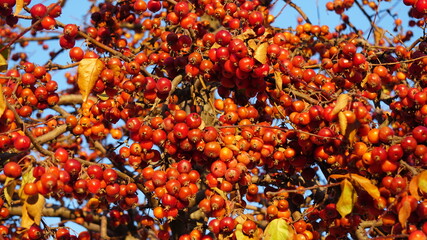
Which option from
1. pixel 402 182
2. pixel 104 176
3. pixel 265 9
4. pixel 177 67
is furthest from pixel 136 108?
pixel 265 9

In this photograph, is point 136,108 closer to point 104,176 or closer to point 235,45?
point 104,176

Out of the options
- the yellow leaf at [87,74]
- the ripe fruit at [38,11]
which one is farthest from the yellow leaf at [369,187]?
the ripe fruit at [38,11]

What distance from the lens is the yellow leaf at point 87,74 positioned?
328 cm

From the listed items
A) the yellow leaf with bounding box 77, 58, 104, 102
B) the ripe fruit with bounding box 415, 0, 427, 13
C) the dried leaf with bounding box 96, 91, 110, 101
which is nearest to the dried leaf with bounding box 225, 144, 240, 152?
the yellow leaf with bounding box 77, 58, 104, 102

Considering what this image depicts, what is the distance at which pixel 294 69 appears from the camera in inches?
148

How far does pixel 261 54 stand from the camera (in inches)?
125

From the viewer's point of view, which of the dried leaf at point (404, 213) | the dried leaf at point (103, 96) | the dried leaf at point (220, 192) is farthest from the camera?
the dried leaf at point (103, 96)

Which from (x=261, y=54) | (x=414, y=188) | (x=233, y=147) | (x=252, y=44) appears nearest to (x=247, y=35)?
(x=252, y=44)

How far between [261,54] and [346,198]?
1.10 meters

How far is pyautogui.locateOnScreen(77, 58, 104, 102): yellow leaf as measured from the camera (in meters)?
3.28

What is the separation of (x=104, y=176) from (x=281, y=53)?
63.3 inches

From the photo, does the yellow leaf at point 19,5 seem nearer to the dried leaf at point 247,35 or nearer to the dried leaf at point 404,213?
the dried leaf at point 247,35

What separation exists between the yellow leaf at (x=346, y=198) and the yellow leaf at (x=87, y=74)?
183 cm

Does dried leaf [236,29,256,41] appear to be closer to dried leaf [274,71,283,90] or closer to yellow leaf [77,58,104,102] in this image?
dried leaf [274,71,283,90]
